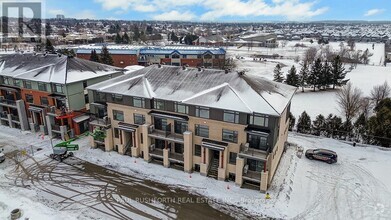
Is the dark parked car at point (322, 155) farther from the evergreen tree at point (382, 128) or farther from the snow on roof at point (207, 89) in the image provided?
the evergreen tree at point (382, 128)

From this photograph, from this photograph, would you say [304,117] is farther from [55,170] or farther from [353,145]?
[55,170]

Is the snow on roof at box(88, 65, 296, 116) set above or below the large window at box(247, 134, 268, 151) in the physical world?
above

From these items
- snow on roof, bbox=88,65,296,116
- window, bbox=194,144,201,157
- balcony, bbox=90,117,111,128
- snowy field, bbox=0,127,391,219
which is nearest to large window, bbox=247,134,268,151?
snow on roof, bbox=88,65,296,116

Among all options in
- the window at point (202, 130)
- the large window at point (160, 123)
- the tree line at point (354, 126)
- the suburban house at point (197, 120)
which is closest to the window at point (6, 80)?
the suburban house at point (197, 120)

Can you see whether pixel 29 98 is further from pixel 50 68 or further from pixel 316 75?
pixel 316 75

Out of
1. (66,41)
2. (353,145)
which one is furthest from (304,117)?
(66,41)

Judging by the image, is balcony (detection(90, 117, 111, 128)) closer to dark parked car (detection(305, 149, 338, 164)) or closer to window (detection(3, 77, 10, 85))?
window (detection(3, 77, 10, 85))
